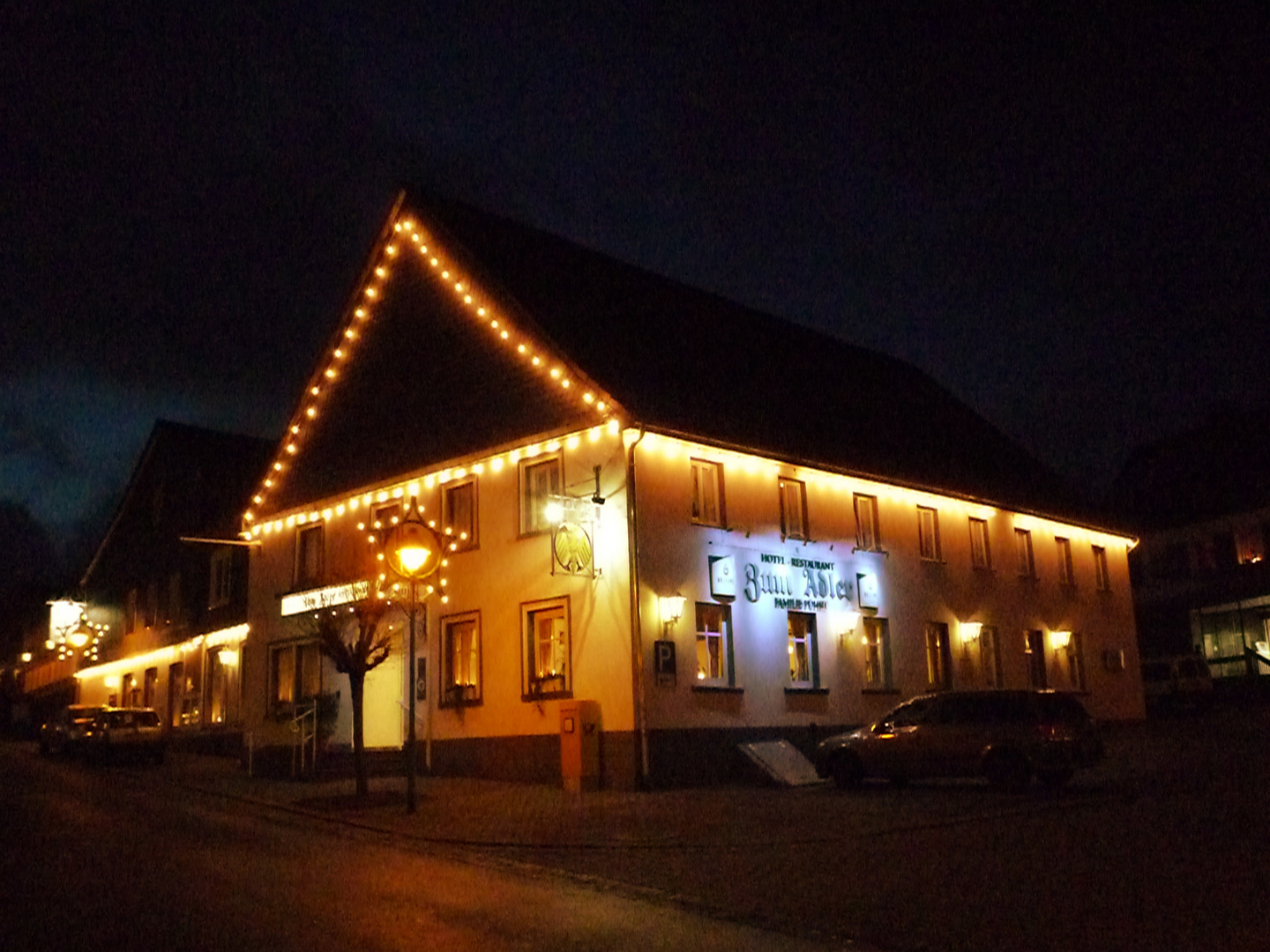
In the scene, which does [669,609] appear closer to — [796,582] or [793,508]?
[796,582]

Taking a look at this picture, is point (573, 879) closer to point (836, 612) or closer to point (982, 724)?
point (982, 724)

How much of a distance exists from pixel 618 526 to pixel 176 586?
82.7 ft

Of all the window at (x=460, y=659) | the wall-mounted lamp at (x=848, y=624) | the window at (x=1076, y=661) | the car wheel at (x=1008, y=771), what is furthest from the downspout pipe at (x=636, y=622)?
the window at (x=1076, y=661)

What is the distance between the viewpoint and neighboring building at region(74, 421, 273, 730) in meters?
36.5

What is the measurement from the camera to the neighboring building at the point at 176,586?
3647 cm

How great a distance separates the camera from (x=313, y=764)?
25172 millimetres

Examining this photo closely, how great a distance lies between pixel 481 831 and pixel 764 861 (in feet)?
14.1

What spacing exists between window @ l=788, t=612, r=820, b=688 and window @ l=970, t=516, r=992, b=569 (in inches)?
271

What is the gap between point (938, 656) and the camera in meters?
28.0

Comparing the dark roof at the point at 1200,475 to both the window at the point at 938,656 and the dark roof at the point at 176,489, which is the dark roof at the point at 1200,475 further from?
the dark roof at the point at 176,489

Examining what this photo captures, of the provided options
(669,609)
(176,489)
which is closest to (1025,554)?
(669,609)

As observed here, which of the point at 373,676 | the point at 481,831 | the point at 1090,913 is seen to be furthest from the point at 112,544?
the point at 1090,913

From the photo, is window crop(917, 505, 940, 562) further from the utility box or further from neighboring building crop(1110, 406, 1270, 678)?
neighboring building crop(1110, 406, 1270, 678)

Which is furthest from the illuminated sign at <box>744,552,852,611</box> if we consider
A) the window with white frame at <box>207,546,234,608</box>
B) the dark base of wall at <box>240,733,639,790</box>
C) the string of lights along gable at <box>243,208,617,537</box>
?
the window with white frame at <box>207,546,234,608</box>
